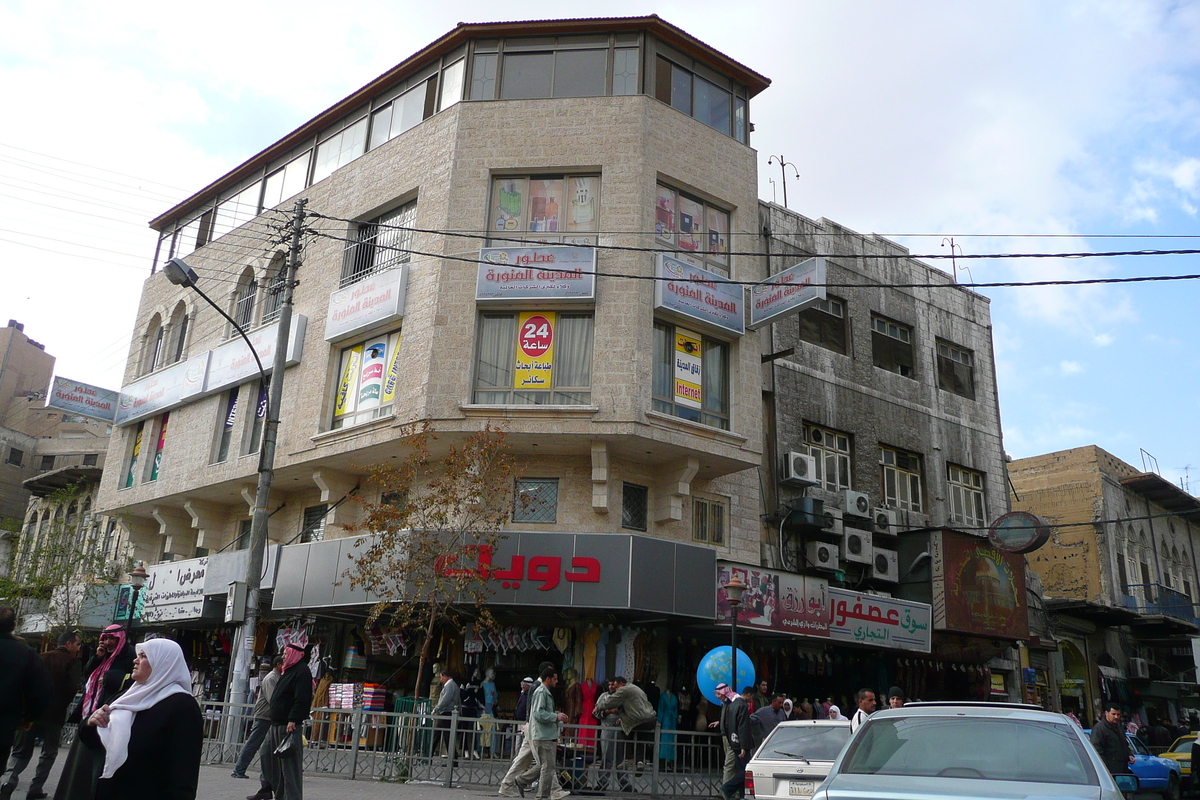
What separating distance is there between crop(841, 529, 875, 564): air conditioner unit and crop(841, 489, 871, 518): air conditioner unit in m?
0.46

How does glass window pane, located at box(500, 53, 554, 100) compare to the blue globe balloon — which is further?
glass window pane, located at box(500, 53, 554, 100)

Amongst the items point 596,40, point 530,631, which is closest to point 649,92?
point 596,40

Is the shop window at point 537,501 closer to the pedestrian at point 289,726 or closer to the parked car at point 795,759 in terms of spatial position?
the parked car at point 795,759

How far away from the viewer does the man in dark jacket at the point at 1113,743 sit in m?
12.2

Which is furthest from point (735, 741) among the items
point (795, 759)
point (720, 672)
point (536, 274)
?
point (536, 274)

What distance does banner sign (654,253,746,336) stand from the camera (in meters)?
19.4

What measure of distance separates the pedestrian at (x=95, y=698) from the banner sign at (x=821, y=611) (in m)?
11.2

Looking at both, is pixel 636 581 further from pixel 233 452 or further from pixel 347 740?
pixel 233 452

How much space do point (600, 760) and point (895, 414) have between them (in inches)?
606

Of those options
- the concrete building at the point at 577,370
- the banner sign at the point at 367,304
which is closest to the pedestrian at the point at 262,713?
the concrete building at the point at 577,370

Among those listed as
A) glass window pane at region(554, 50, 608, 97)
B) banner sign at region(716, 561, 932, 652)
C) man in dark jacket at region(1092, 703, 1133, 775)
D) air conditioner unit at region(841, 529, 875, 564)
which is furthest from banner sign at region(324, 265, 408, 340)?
man in dark jacket at region(1092, 703, 1133, 775)

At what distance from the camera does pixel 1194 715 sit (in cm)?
3481

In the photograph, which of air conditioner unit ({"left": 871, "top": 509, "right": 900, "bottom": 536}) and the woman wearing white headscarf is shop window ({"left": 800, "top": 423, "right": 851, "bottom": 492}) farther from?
the woman wearing white headscarf

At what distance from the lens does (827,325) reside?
25.2 meters
